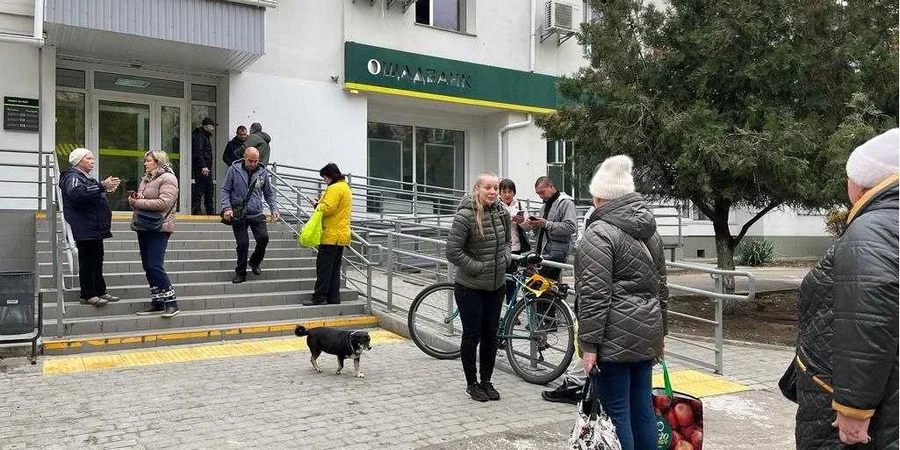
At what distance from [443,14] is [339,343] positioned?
11462mm

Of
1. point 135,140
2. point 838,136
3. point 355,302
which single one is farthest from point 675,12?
point 135,140

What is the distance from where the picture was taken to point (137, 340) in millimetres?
6863

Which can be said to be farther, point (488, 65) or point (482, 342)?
point (488, 65)

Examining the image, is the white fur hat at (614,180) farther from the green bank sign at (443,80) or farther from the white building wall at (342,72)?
the green bank sign at (443,80)

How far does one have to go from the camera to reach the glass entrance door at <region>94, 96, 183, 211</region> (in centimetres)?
1217

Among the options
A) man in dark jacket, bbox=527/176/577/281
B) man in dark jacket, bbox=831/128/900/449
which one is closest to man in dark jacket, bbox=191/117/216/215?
man in dark jacket, bbox=527/176/577/281

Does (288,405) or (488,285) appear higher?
(488,285)

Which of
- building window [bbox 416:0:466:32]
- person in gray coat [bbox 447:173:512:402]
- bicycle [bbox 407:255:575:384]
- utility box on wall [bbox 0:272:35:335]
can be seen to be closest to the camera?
person in gray coat [bbox 447:173:512:402]

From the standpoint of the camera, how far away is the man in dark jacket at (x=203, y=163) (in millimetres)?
11867

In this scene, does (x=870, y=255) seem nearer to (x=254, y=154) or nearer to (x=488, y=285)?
(x=488, y=285)

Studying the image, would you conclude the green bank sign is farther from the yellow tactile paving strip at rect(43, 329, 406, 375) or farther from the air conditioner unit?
the yellow tactile paving strip at rect(43, 329, 406, 375)

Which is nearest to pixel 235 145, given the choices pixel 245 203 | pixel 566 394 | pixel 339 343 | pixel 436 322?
pixel 245 203

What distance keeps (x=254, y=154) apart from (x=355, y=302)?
2.31 m

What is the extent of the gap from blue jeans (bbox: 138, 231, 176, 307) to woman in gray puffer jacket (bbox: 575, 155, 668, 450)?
17.2ft
